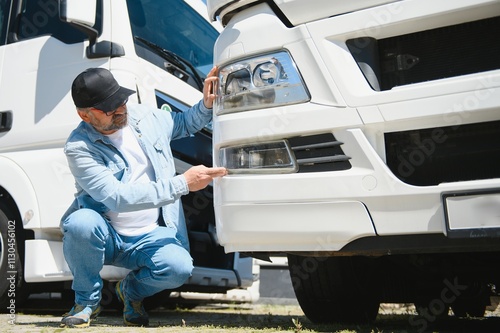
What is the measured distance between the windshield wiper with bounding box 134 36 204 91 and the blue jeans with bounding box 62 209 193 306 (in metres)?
1.32

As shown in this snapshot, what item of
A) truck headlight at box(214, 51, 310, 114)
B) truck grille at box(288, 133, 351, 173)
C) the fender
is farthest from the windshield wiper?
truck grille at box(288, 133, 351, 173)

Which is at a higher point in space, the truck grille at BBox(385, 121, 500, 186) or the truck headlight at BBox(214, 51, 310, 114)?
the truck headlight at BBox(214, 51, 310, 114)

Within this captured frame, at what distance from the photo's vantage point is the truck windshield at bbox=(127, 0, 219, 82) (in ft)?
12.1

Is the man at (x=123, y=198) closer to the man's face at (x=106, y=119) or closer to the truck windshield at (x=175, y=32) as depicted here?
the man's face at (x=106, y=119)

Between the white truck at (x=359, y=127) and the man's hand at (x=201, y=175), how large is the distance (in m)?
0.05

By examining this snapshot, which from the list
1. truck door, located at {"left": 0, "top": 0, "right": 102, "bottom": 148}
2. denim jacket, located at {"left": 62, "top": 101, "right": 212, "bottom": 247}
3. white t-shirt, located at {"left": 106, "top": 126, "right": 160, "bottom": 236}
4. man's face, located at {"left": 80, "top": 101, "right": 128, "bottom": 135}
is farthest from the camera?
truck door, located at {"left": 0, "top": 0, "right": 102, "bottom": 148}

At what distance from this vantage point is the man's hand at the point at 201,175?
2338 millimetres

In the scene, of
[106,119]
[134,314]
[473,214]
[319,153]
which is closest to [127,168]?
[106,119]

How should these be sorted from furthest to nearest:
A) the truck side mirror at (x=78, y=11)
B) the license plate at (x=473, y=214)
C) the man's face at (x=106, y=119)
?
1. the truck side mirror at (x=78, y=11)
2. the man's face at (x=106, y=119)
3. the license plate at (x=473, y=214)

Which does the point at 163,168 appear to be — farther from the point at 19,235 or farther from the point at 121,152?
the point at 19,235

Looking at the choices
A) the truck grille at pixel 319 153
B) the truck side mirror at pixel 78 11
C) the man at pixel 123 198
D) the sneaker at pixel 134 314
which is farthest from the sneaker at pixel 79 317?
the truck side mirror at pixel 78 11

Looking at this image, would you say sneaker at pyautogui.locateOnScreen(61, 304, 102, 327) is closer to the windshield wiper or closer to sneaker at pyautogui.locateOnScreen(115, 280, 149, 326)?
sneaker at pyautogui.locateOnScreen(115, 280, 149, 326)

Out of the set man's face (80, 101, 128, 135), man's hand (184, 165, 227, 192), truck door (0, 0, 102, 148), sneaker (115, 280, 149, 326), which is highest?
truck door (0, 0, 102, 148)

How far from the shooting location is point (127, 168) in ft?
9.39
